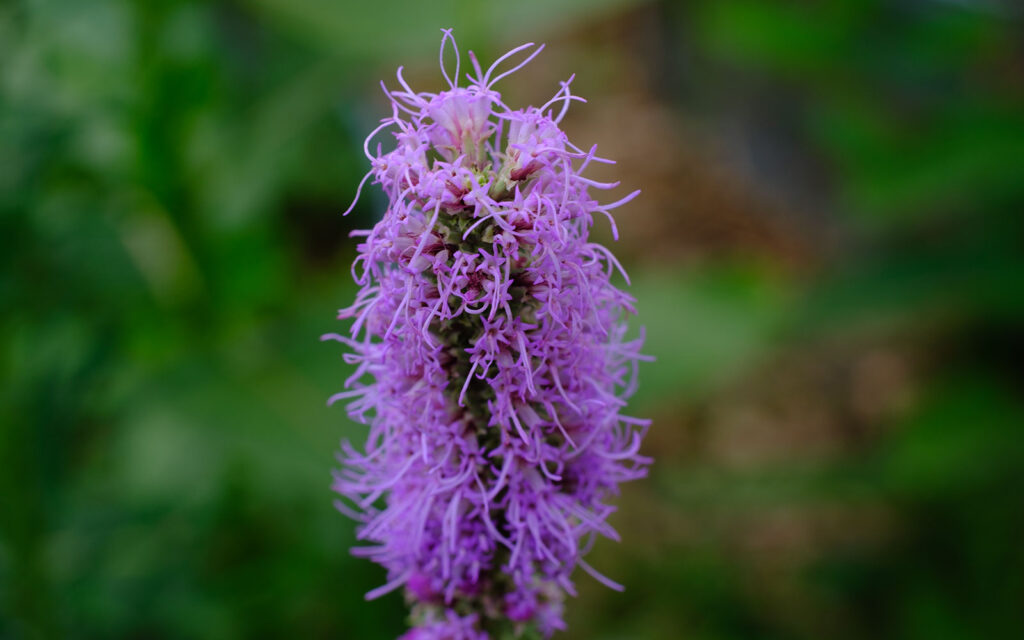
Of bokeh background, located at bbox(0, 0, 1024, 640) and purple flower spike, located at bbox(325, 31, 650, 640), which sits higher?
bokeh background, located at bbox(0, 0, 1024, 640)

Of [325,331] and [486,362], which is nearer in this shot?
[486,362]

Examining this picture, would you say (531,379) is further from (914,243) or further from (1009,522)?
(914,243)

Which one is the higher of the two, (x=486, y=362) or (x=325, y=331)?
(x=325, y=331)

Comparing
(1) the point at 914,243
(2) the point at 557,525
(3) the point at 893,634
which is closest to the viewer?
(2) the point at 557,525

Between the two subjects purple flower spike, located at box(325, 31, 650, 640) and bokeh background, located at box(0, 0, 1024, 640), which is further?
bokeh background, located at box(0, 0, 1024, 640)

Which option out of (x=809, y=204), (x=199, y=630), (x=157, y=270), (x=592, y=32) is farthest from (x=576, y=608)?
(x=592, y=32)
